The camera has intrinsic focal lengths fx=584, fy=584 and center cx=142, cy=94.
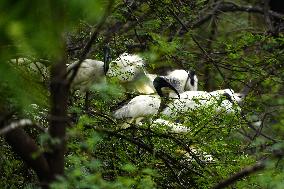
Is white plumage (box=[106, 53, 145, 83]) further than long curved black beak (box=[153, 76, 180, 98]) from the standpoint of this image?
No

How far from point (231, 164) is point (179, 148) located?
15.3 inches

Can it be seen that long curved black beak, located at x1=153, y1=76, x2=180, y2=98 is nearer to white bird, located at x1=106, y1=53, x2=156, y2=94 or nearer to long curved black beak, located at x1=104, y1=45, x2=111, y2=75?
white bird, located at x1=106, y1=53, x2=156, y2=94

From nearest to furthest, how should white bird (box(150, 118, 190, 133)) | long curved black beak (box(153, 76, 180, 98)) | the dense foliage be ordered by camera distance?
the dense foliage < white bird (box(150, 118, 190, 133)) < long curved black beak (box(153, 76, 180, 98))

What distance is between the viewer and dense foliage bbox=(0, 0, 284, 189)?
1.54 m

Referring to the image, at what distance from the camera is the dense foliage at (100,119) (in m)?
1.54

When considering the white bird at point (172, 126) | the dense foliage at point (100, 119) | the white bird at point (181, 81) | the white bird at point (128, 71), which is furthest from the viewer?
the white bird at point (181, 81)

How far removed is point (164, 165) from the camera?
3541 millimetres

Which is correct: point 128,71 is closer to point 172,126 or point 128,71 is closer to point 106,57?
point 106,57

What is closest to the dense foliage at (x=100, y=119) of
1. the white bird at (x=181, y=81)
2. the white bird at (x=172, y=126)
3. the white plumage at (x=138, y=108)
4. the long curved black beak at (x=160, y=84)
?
the white bird at (x=172, y=126)

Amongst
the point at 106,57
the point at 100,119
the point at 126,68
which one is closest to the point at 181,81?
the point at 126,68

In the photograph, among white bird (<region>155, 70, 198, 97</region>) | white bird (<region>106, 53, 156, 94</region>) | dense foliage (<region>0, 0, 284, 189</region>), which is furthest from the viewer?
white bird (<region>155, 70, 198, 97</region>)

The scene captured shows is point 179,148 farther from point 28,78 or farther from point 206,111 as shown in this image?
point 28,78

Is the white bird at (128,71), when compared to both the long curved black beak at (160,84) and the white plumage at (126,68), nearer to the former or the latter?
the white plumage at (126,68)

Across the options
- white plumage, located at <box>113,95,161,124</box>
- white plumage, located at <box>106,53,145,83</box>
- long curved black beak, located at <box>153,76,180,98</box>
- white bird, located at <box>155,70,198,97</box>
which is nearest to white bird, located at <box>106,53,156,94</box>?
white plumage, located at <box>106,53,145,83</box>
